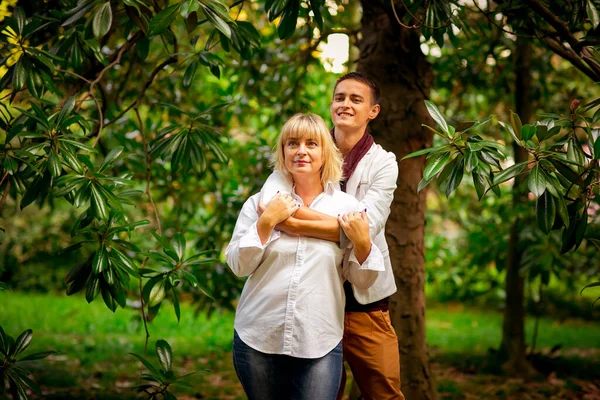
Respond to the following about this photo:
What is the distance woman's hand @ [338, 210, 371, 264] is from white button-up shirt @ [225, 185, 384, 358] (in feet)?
0.14

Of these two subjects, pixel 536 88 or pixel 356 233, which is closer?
pixel 356 233

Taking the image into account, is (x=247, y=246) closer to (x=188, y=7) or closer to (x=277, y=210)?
(x=277, y=210)

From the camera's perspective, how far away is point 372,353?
246cm

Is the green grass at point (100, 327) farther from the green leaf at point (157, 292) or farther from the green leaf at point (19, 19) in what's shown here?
the green leaf at point (19, 19)

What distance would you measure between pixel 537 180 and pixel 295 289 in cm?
92

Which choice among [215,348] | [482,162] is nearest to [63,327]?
[215,348]

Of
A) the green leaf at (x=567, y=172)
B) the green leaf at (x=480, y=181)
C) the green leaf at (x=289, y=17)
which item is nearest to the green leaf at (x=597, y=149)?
the green leaf at (x=567, y=172)

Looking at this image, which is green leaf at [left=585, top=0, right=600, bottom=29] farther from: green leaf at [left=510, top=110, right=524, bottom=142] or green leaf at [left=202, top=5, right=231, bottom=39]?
green leaf at [left=202, top=5, right=231, bottom=39]

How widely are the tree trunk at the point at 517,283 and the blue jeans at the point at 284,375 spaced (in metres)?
3.01

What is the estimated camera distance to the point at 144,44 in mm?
2936

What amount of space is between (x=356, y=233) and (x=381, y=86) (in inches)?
60.5

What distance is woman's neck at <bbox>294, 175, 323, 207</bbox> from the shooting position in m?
2.33

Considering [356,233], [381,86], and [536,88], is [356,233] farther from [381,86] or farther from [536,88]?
[536,88]

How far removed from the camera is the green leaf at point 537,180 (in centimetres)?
209
